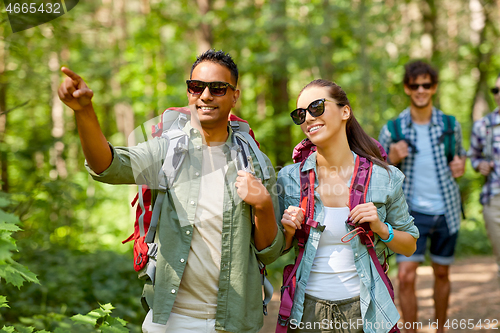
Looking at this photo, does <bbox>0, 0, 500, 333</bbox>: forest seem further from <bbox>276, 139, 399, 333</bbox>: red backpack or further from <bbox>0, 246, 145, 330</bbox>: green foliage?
<bbox>276, 139, 399, 333</bbox>: red backpack

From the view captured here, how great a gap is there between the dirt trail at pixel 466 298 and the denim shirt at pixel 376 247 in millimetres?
3304

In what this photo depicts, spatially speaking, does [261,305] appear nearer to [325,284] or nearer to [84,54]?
[325,284]

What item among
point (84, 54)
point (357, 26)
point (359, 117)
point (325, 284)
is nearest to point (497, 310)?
point (359, 117)

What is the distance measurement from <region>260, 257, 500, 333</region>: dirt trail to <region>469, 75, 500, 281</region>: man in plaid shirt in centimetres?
142

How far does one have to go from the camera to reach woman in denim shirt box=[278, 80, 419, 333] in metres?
2.51

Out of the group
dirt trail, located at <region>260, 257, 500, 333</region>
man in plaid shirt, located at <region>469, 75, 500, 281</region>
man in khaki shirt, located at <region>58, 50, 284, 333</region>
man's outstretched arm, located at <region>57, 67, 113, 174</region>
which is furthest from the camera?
dirt trail, located at <region>260, 257, 500, 333</region>

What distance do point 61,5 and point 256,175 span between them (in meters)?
3.91

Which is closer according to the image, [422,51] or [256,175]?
[256,175]

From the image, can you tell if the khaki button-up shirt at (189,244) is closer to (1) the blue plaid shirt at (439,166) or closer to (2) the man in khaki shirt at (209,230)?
(2) the man in khaki shirt at (209,230)

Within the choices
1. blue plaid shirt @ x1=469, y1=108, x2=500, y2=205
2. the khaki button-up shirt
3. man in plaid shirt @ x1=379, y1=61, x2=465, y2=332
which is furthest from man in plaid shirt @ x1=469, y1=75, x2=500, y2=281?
the khaki button-up shirt

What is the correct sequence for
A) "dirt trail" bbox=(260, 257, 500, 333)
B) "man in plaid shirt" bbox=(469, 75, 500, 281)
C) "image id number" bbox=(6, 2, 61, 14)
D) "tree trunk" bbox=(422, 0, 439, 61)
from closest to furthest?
1. "image id number" bbox=(6, 2, 61, 14)
2. "man in plaid shirt" bbox=(469, 75, 500, 281)
3. "dirt trail" bbox=(260, 257, 500, 333)
4. "tree trunk" bbox=(422, 0, 439, 61)

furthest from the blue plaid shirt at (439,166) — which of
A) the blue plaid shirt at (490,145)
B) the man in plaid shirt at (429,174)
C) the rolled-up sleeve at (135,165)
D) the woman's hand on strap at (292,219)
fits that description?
the rolled-up sleeve at (135,165)

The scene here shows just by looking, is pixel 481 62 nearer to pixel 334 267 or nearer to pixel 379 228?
pixel 379 228

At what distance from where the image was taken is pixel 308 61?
10.3 metres
